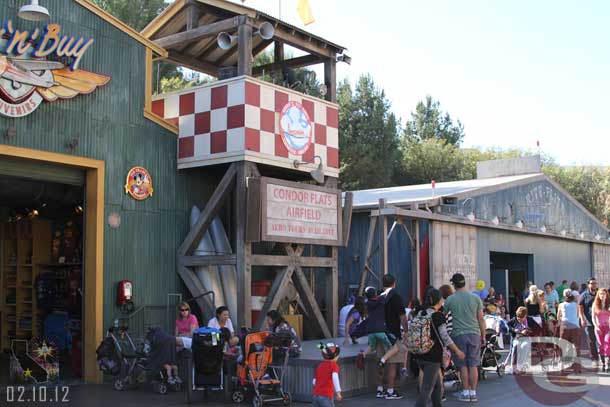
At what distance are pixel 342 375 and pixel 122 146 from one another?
17.4 feet

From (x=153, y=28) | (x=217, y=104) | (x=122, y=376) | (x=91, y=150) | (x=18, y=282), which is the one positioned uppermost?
(x=153, y=28)

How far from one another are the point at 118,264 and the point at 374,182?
94.7 feet

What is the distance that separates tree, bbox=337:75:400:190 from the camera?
39.4 m

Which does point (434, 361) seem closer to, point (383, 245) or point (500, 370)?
point (500, 370)

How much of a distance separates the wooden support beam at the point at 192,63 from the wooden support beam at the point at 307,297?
4956 mm

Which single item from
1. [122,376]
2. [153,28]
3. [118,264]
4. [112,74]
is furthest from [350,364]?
[153,28]

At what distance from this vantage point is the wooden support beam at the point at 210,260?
12.6m

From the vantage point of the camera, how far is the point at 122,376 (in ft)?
35.8

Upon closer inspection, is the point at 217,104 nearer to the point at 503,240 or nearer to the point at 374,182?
the point at 503,240

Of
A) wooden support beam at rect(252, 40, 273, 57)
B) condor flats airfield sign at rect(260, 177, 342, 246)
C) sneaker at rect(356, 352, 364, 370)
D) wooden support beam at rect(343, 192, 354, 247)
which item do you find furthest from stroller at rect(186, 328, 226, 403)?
wooden support beam at rect(252, 40, 273, 57)

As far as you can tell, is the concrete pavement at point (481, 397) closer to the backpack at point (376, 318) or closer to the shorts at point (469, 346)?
the shorts at point (469, 346)

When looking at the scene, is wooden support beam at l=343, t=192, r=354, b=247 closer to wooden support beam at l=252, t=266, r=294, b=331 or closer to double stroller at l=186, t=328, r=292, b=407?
wooden support beam at l=252, t=266, r=294, b=331

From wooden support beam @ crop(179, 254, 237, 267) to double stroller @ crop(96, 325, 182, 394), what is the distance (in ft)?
6.74
